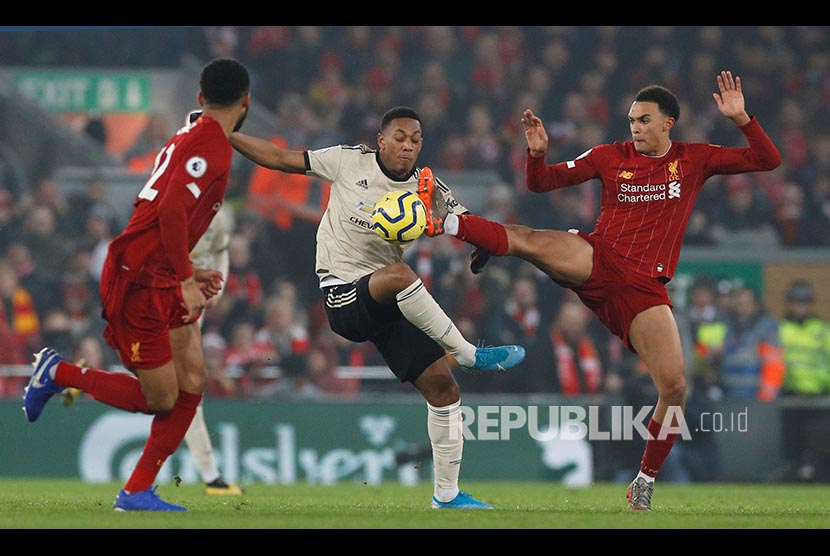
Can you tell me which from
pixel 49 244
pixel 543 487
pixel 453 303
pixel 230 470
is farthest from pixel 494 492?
pixel 49 244

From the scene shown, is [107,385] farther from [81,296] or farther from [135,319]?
[81,296]

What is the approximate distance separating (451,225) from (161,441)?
6.56 ft

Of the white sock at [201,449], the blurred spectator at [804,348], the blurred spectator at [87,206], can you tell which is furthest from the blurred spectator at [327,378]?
the blurred spectator at [804,348]

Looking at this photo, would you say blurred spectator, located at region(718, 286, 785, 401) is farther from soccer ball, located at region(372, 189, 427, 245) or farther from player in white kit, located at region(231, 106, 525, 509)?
soccer ball, located at region(372, 189, 427, 245)

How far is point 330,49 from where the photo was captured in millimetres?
18172

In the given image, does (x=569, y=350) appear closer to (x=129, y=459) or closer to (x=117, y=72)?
(x=129, y=459)

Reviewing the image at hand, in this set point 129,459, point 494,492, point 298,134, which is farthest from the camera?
point 298,134

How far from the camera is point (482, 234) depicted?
737 centimetres

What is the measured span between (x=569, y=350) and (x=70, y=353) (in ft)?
16.6

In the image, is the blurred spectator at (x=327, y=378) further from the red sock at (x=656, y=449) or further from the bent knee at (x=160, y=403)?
the bent knee at (x=160, y=403)

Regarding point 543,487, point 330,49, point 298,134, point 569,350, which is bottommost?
point 543,487

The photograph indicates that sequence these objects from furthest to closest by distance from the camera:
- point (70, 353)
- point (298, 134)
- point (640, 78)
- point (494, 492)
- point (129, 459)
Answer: point (640, 78), point (298, 134), point (70, 353), point (129, 459), point (494, 492)

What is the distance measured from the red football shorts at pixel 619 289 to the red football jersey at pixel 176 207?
7.67 feet

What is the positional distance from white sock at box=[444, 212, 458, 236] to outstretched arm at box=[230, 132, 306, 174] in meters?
0.88
